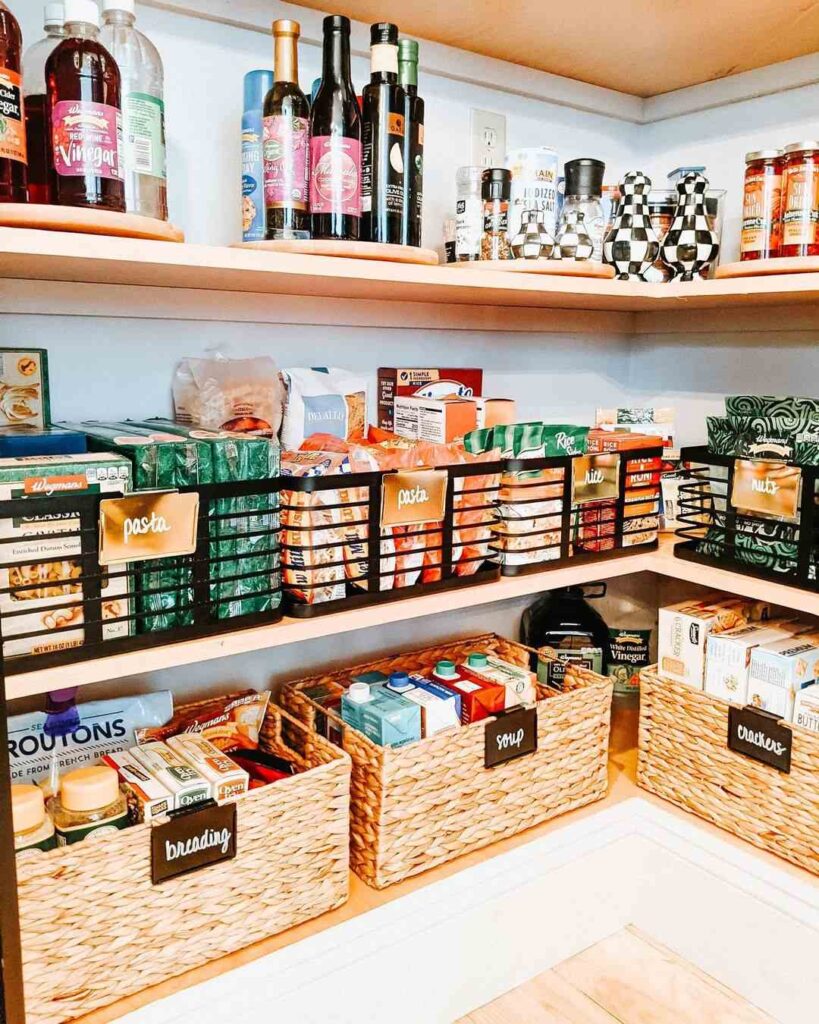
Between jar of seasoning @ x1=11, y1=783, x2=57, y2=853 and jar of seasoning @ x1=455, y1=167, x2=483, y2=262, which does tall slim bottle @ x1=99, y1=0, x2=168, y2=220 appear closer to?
jar of seasoning @ x1=455, y1=167, x2=483, y2=262

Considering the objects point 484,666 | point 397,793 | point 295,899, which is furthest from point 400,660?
point 295,899

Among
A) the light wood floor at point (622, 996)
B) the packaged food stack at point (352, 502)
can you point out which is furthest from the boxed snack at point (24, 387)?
the light wood floor at point (622, 996)

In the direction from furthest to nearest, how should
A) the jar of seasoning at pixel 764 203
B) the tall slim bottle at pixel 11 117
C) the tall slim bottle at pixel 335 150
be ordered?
the jar of seasoning at pixel 764 203 < the tall slim bottle at pixel 335 150 < the tall slim bottle at pixel 11 117

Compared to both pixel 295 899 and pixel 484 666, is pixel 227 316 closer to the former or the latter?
pixel 484 666

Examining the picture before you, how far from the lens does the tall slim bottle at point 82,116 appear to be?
2.91ft

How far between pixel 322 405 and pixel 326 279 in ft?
0.79

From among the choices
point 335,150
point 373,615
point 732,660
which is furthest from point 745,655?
point 335,150

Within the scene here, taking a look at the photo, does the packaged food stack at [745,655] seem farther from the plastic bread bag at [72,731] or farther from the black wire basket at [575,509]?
the plastic bread bag at [72,731]

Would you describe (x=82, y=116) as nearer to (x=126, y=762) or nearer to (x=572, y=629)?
(x=126, y=762)

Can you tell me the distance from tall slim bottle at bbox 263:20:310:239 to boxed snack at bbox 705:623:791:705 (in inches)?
34.9

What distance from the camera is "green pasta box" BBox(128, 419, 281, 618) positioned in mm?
1033

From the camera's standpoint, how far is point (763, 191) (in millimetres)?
1312

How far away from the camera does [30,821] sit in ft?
3.14

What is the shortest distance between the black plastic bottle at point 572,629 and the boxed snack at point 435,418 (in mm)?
493
